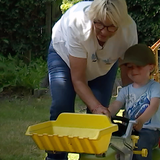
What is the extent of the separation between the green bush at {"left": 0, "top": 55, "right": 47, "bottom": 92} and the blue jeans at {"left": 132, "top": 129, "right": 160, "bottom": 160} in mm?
3539

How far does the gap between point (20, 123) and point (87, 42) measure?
2.11 m

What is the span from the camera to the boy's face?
240 cm

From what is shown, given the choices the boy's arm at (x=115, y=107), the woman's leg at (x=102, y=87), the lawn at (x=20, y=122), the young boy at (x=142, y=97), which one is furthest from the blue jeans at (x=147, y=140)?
the lawn at (x=20, y=122)

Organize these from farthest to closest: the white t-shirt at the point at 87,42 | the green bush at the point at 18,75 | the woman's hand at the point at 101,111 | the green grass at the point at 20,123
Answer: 1. the green bush at the point at 18,75
2. the green grass at the point at 20,123
3. the white t-shirt at the point at 87,42
4. the woman's hand at the point at 101,111

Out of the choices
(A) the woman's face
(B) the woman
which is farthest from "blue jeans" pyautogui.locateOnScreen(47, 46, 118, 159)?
(A) the woman's face

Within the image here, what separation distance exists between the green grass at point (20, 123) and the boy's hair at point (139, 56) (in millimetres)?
1098

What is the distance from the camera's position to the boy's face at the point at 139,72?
2398 millimetres

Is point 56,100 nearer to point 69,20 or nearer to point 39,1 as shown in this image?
point 69,20

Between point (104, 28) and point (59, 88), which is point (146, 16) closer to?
point (59, 88)

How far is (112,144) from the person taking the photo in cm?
200

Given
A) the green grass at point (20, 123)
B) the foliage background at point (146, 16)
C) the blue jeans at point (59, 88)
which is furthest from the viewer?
the foliage background at point (146, 16)

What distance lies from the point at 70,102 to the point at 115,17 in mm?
672

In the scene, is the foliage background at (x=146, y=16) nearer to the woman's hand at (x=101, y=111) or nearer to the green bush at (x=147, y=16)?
the green bush at (x=147, y=16)

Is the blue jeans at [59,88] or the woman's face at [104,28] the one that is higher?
the woman's face at [104,28]
